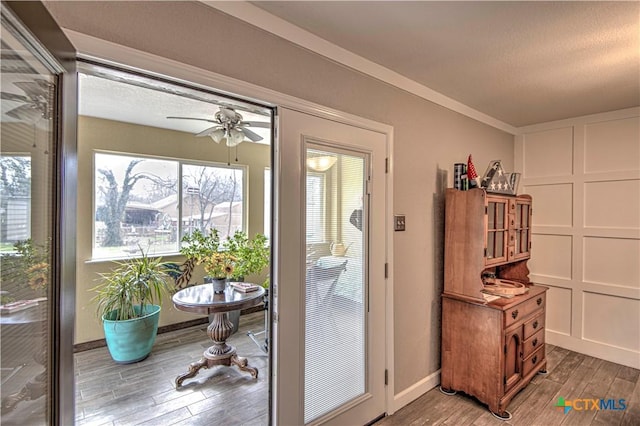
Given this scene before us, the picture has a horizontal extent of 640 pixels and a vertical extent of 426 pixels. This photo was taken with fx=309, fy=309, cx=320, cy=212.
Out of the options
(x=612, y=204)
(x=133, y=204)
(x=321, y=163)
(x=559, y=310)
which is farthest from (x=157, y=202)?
(x=612, y=204)

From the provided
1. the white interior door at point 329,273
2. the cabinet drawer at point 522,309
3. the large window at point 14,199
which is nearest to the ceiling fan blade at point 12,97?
the large window at point 14,199

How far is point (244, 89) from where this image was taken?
153cm

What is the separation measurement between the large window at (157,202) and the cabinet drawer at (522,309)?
3411mm

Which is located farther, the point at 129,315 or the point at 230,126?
the point at 129,315

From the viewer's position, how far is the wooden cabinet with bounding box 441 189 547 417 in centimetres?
230

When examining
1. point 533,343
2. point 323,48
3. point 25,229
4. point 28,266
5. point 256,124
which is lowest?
point 533,343

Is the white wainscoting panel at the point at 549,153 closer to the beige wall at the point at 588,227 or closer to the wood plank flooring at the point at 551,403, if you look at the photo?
the beige wall at the point at 588,227

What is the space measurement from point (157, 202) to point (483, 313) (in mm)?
3691

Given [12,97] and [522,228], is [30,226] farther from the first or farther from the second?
[522,228]

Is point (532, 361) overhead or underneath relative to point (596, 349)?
overhead

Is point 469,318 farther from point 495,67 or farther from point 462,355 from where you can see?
point 495,67

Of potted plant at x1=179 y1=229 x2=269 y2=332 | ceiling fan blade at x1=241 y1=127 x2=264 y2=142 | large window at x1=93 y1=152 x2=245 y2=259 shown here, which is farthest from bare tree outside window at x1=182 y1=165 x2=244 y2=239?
ceiling fan blade at x1=241 y1=127 x2=264 y2=142

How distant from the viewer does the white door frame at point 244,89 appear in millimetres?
1154

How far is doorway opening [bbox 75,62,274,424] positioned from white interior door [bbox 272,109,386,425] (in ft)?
1.35
